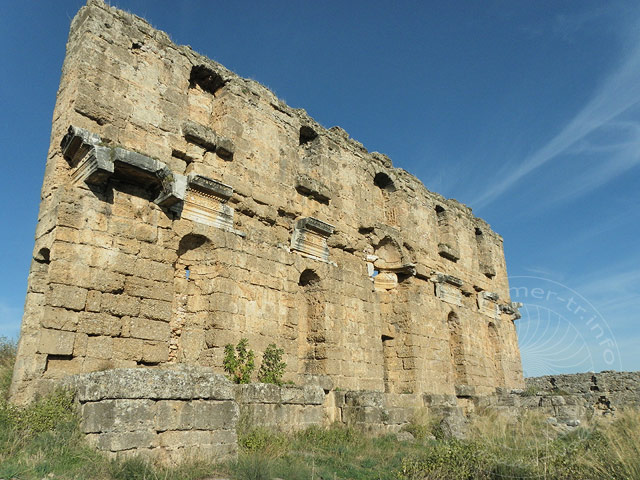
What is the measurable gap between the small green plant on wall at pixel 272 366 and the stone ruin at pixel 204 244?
31cm

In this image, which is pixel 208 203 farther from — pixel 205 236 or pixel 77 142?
pixel 77 142

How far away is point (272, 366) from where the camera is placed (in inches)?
338

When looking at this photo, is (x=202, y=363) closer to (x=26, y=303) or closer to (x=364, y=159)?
(x=26, y=303)

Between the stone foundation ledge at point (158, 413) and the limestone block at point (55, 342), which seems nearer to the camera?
the stone foundation ledge at point (158, 413)

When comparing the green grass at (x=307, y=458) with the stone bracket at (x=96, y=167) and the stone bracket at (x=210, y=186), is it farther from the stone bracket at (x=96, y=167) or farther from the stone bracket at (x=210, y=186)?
the stone bracket at (x=210, y=186)

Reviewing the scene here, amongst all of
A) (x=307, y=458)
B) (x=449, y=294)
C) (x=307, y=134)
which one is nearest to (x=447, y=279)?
(x=449, y=294)

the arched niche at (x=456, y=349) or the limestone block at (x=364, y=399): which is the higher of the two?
the arched niche at (x=456, y=349)

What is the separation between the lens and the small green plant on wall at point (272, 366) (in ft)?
27.5

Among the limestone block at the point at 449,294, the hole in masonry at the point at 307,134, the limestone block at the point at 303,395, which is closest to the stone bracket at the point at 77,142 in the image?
the limestone block at the point at 303,395

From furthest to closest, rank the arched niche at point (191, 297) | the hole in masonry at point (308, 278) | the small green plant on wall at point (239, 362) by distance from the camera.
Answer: the hole in masonry at point (308, 278)
the arched niche at point (191, 297)
the small green plant on wall at point (239, 362)

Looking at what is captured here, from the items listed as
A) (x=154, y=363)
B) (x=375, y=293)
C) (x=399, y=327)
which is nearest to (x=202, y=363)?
(x=154, y=363)

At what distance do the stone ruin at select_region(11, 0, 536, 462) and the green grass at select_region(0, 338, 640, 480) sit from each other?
387 millimetres

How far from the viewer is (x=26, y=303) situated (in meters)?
6.99

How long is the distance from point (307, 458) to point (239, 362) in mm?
2307
